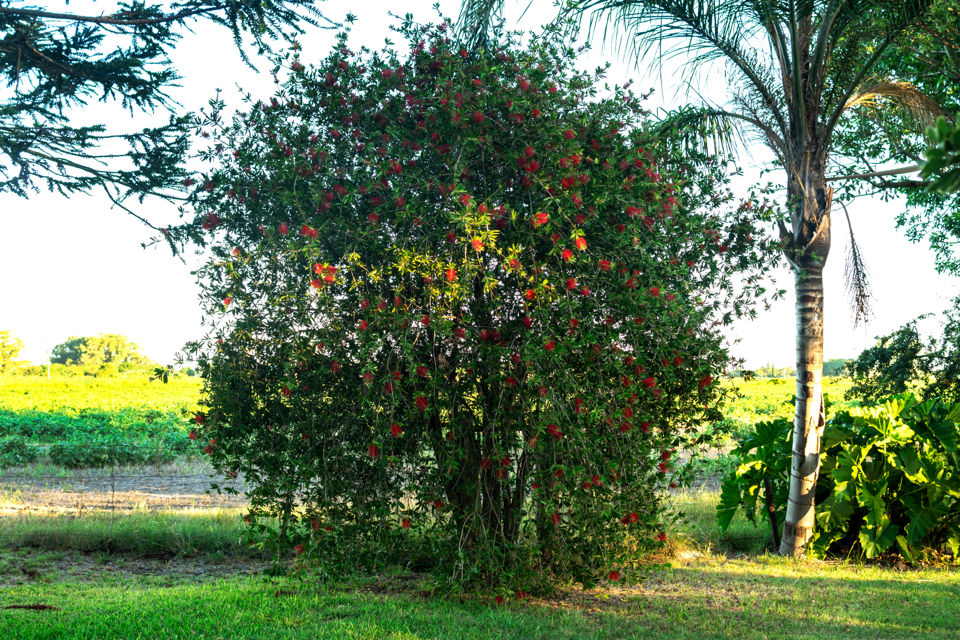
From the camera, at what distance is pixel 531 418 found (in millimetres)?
4352

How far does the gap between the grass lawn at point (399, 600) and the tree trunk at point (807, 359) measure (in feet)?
1.66

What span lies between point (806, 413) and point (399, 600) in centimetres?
446

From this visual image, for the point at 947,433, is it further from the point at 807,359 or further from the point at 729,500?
the point at 729,500

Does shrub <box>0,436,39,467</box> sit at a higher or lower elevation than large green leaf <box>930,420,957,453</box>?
lower

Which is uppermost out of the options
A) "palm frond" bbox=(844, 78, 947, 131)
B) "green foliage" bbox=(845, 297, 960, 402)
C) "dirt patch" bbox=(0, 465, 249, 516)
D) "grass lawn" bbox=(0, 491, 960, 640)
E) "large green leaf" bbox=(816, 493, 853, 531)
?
"palm frond" bbox=(844, 78, 947, 131)

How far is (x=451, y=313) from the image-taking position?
425 centimetres

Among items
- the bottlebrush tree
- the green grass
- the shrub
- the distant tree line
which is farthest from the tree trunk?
the distant tree line

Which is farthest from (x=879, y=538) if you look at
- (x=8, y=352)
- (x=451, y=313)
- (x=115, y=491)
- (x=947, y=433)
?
(x=8, y=352)

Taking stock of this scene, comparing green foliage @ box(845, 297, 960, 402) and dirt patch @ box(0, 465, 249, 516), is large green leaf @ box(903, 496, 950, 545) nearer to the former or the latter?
green foliage @ box(845, 297, 960, 402)

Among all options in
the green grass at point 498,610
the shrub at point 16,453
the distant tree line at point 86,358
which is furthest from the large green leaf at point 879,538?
the distant tree line at point 86,358

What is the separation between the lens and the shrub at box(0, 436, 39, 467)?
14289 millimetres

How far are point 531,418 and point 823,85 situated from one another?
5592 millimetres

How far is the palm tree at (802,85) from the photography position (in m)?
6.90

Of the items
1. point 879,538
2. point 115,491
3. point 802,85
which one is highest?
point 802,85
